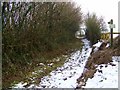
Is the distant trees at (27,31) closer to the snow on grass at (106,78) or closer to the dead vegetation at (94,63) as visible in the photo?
the dead vegetation at (94,63)

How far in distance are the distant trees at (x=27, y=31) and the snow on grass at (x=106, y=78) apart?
188 inches

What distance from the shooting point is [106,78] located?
8.87 m

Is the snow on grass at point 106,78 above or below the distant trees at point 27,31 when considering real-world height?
below

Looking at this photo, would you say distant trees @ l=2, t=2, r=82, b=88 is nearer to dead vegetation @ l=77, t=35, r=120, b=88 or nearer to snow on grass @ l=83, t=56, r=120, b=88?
dead vegetation @ l=77, t=35, r=120, b=88

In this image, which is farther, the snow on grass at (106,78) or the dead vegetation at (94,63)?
the dead vegetation at (94,63)

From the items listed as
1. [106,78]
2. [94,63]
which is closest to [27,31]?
[94,63]

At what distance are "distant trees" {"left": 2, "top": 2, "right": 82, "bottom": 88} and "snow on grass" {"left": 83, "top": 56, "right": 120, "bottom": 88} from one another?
4.77 meters

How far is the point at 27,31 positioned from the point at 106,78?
9255 mm

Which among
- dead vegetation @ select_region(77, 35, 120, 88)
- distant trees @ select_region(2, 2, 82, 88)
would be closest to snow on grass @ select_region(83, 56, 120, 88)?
dead vegetation @ select_region(77, 35, 120, 88)

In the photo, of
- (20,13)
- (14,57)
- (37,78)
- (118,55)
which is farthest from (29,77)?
(20,13)

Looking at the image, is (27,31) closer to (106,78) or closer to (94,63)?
(94,63)

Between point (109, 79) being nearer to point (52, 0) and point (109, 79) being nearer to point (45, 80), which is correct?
point (45, 80)

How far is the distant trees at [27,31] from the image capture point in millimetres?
13679

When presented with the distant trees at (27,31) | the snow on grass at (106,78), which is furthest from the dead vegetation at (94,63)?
the distant trees at (27,31)
